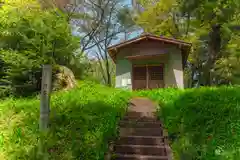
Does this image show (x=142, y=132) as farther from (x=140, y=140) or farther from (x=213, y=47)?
(x=213, y=47)

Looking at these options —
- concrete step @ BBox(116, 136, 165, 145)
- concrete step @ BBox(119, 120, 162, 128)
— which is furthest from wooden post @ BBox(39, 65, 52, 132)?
concrete step @ BBox(119, 120, 162, 128)

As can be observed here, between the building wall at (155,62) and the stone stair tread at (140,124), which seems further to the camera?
the building wall at (155,62)

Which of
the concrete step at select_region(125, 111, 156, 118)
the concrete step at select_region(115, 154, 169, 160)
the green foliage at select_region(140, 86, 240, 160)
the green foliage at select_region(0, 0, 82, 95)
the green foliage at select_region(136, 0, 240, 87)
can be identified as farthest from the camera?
the green foliage at select_region(136, 0, 240, 87)

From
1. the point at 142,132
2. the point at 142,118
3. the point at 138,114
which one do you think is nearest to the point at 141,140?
the point at 142,132

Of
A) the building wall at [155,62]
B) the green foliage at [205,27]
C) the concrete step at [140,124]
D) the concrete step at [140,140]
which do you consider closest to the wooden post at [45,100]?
the concrete step at [140,140]

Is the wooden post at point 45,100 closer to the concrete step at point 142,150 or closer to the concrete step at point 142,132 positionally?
the concrete step at point 142,150

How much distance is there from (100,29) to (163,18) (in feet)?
29.9

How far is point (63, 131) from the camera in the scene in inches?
247

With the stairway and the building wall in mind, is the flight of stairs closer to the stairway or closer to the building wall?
the stairway

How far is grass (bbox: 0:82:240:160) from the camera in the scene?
562 cm

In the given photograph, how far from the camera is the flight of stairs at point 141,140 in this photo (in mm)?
6480

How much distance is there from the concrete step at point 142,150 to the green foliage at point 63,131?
441 mm

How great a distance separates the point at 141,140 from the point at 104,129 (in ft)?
3.98

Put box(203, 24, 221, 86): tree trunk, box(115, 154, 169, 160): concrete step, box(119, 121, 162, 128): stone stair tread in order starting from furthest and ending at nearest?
box(203, 24, 221, 86): tree trunk, box(119, 121, 162, 128): stone stair tread, box(115, 154, 169, 160): concrete step
